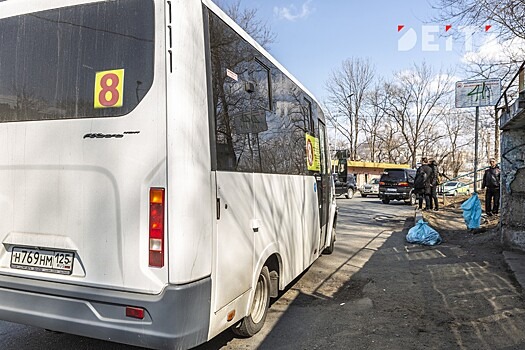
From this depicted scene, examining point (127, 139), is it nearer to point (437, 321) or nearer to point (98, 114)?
point (98, 114)

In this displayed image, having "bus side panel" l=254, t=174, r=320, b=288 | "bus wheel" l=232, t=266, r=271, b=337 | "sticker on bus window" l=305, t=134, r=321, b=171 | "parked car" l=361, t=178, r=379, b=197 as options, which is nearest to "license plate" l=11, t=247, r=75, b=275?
"bus side panel" l=254, t=174, r=320, b=288

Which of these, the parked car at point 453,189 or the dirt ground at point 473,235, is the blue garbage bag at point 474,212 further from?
the parked car at point 453,189

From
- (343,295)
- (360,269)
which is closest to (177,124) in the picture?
(343,295)

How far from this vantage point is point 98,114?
2.91m

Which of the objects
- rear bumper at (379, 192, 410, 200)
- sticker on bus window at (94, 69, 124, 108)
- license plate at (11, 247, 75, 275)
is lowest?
rear bumper at (379, 192, 410, 200)

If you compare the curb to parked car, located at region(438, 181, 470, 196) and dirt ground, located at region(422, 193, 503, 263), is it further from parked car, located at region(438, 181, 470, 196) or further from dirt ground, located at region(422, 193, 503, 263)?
parked car, located at region(438, 181, 470, 196)

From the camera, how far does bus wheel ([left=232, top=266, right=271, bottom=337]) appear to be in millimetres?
3928

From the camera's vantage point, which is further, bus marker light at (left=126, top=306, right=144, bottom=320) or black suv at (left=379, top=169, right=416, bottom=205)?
black suv at (left=379, top=169, right=416, bottom=205)

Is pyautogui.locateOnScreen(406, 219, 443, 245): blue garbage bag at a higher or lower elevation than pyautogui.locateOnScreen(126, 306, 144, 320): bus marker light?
lower

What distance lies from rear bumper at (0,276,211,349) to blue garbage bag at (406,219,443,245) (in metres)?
7.79

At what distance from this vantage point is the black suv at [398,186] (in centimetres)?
2266

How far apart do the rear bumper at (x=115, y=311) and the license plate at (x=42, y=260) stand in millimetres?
99

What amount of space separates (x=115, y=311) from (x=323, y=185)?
4.83m

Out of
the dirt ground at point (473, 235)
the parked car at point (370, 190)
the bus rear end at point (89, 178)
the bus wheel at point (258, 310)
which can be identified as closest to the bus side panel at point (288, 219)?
the bus wheel at point (258, 310)
